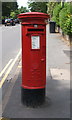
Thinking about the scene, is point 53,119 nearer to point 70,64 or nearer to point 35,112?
point 35,112

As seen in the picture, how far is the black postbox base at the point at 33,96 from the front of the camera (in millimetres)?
5598

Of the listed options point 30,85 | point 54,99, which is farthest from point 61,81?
point 30,85

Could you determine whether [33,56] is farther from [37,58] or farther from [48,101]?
[48,101]

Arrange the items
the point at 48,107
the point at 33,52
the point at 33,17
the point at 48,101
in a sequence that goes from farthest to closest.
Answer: the point at 48,101, the point at 48,107, the point at 33,52, the point at 33,17

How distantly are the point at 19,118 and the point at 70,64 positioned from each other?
20.0 ft

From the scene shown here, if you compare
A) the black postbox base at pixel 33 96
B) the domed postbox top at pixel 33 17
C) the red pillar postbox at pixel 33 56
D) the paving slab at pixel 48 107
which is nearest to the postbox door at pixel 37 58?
the red pillar postbox at pixel 33 56

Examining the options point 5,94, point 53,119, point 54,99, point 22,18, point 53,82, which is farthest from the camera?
point 53,82

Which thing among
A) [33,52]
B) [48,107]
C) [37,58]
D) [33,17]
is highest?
[33,17]

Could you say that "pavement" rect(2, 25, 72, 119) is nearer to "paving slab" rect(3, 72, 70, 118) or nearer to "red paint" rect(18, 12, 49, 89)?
"paving slab" rect(3, 72, 70, 118)

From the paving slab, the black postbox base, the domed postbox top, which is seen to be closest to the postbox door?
the black postbox base

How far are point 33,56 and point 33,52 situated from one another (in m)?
0.08

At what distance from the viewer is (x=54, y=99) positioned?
6180 millimetres

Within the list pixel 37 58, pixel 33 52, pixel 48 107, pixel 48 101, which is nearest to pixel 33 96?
pixel 48 107

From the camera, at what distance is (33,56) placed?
217 inches
